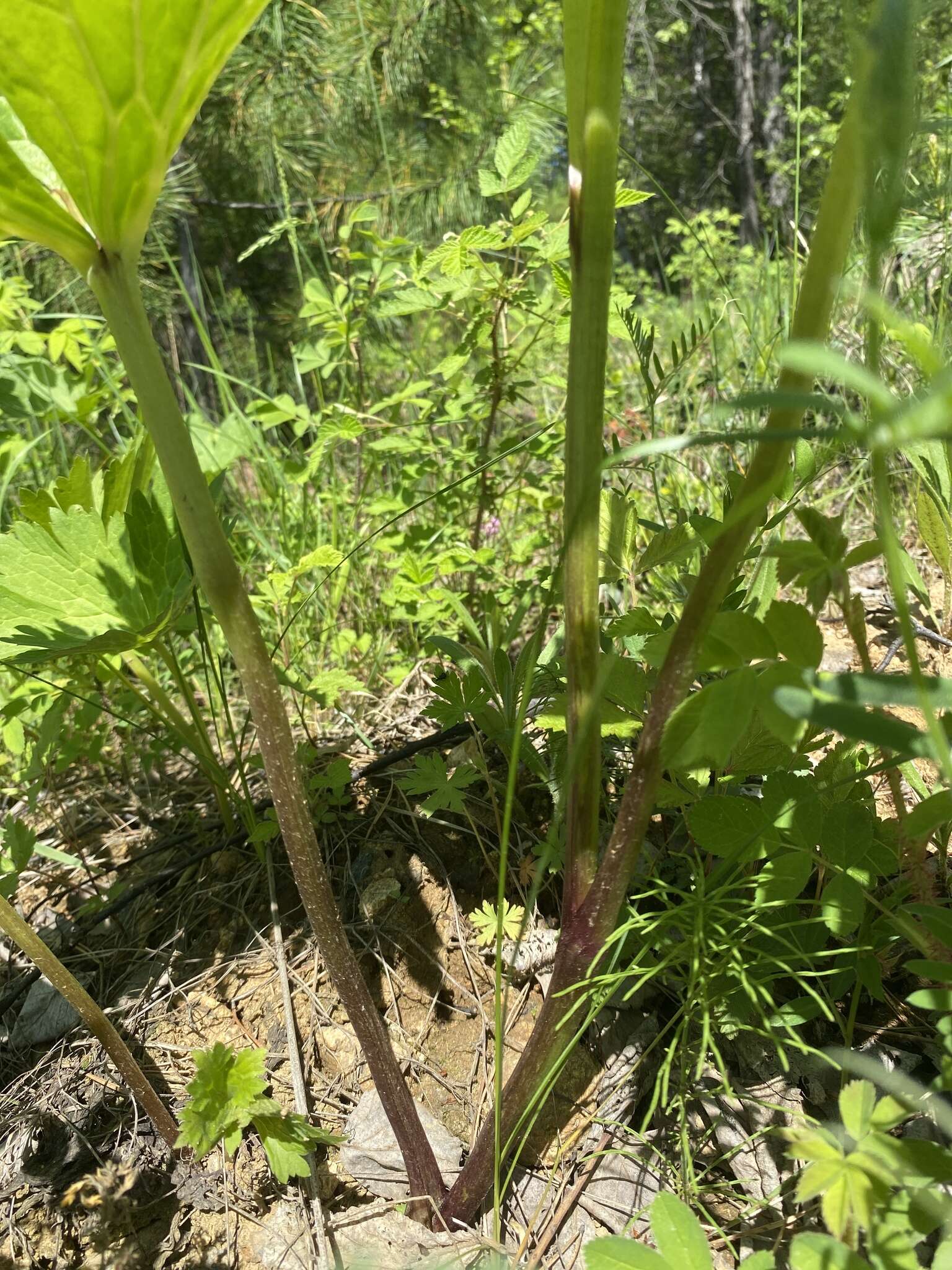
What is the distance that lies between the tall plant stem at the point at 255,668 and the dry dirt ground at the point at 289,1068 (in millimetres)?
159

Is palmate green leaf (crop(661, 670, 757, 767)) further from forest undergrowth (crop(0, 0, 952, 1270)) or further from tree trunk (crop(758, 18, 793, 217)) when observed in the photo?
tree trunk (crop(758, 18, 793, 217))

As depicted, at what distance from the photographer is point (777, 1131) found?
0.73 meters

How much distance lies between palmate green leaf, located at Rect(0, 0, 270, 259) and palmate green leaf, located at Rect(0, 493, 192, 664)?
597 mm

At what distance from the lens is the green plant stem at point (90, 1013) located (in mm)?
892

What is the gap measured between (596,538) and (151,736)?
1360 millimetres

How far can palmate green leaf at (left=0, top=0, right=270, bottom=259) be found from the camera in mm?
581

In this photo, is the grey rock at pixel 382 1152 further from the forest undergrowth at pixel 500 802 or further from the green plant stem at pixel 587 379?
the green plant stem at pixel 587 379

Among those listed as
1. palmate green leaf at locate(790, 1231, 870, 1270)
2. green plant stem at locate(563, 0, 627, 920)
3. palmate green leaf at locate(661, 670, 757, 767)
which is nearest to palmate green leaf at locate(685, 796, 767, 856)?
green plant stem at locate(563, 0, 627, 920)

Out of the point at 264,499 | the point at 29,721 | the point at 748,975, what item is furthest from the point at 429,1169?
the point at 264,499

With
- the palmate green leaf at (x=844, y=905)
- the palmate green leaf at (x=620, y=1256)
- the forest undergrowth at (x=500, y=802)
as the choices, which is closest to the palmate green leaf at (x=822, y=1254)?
the forest undergrowth at (x=500, y=802)

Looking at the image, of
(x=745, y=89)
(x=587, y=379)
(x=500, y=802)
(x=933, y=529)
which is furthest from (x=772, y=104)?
(x=587, y=379)

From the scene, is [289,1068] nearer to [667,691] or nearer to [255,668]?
[255,668]

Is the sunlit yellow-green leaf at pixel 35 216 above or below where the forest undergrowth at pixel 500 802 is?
above

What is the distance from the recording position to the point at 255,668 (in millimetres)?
Result: 804
